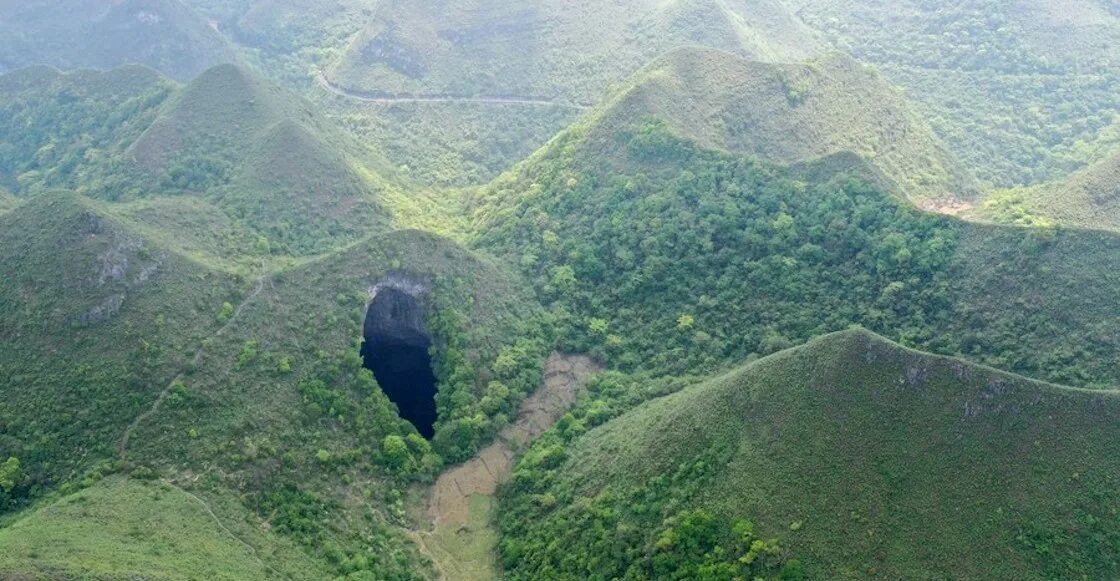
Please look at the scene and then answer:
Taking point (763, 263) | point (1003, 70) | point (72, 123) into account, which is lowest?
point (1003, 70)

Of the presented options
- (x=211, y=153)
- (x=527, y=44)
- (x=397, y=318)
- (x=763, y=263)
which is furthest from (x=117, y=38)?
(x=763, y=263)

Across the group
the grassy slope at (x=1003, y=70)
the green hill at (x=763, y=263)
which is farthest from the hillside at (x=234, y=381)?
the grassy slope at (x=1003, y=70)

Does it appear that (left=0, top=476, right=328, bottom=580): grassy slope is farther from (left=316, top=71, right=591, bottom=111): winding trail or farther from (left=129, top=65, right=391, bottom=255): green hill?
(left=316, top=71, right=591, bottom=111): winding trail

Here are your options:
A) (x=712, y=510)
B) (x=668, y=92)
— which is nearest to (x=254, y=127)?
(x=668, y=92)

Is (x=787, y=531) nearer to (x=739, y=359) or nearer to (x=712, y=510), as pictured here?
(x=712, y=510)

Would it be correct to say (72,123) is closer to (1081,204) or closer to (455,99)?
(455,99)

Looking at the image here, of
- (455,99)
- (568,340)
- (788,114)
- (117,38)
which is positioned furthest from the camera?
(117,38)
